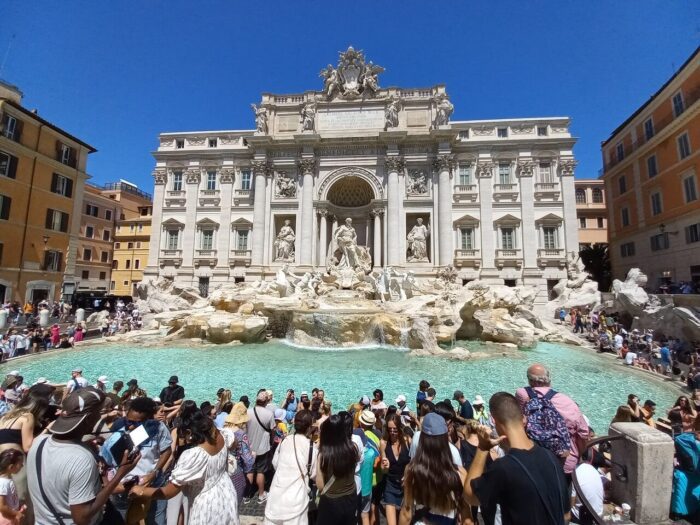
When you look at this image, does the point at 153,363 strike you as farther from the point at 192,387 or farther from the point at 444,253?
the point at 444,253

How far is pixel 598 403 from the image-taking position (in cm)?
748

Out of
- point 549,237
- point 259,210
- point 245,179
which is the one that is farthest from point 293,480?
point 245,179

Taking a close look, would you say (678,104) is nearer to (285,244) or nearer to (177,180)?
(285,244)

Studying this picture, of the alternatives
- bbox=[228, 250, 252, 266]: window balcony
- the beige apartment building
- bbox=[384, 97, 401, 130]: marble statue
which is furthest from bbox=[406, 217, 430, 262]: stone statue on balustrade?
the beige apartment building

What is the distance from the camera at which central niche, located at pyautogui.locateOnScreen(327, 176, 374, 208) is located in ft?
83.7

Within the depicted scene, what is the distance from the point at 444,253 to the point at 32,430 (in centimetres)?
2236

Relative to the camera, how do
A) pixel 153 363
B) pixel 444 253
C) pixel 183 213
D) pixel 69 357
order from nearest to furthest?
1. pixel 153 363
2. pixel 69 357
3. pixel 444 253
4. pixel 183 213

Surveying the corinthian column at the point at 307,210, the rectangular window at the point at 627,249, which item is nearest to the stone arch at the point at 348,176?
the corinthian column at the point at 307,210

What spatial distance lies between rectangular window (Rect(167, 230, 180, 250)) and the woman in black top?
27.3m

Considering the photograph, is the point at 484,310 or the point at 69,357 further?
the point at 484,310

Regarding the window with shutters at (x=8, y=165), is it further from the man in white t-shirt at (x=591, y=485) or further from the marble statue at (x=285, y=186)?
the man in white t-shirt at (x=591, y=485)

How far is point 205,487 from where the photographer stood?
8.09ft

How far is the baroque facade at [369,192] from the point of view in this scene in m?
23.5

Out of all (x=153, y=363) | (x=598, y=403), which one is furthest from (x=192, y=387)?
(x=598, y=403)
